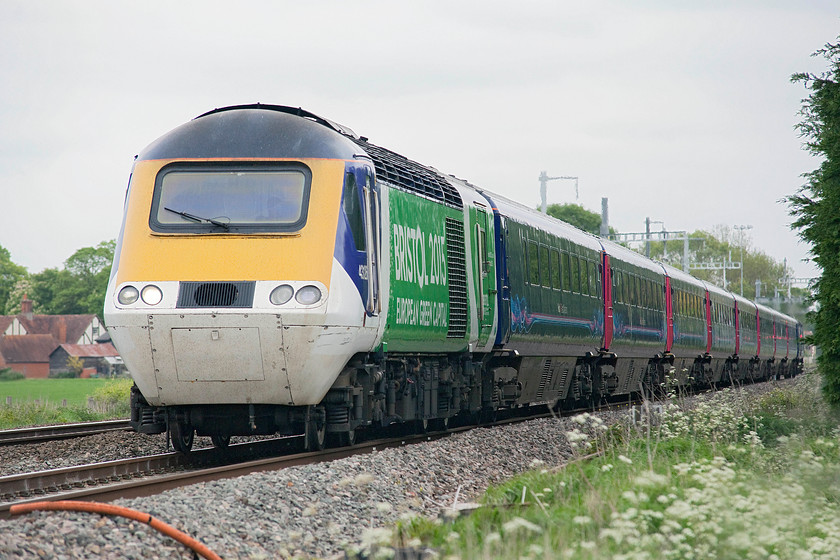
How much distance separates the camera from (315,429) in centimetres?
1118

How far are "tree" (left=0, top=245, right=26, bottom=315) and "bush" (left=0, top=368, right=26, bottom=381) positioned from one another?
24.3 metres

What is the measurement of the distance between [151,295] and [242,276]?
0.87m

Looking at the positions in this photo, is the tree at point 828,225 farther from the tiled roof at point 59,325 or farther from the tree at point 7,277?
the tree at point 7,277

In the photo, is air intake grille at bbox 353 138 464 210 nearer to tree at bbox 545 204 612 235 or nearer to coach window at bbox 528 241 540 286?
coach window at bbox 528 241 540 286

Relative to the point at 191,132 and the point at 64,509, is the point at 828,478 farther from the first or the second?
the point at 191,132

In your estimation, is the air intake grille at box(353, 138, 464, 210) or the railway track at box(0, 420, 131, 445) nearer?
the air intake grille at box(353, 138, 464, 210)

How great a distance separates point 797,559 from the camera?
5.54 metres

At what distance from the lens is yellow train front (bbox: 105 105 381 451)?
Result: 1019 centimetres

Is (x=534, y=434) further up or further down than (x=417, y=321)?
further down

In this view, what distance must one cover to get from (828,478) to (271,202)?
5579mm

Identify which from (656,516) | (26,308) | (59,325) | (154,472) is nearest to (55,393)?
(154,472)

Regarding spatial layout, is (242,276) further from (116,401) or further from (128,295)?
(116,401)

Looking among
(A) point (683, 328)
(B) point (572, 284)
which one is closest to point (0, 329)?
(A) point (683, 328)

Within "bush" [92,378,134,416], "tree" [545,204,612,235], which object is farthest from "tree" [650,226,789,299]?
"bush" [92,378,134,416]
